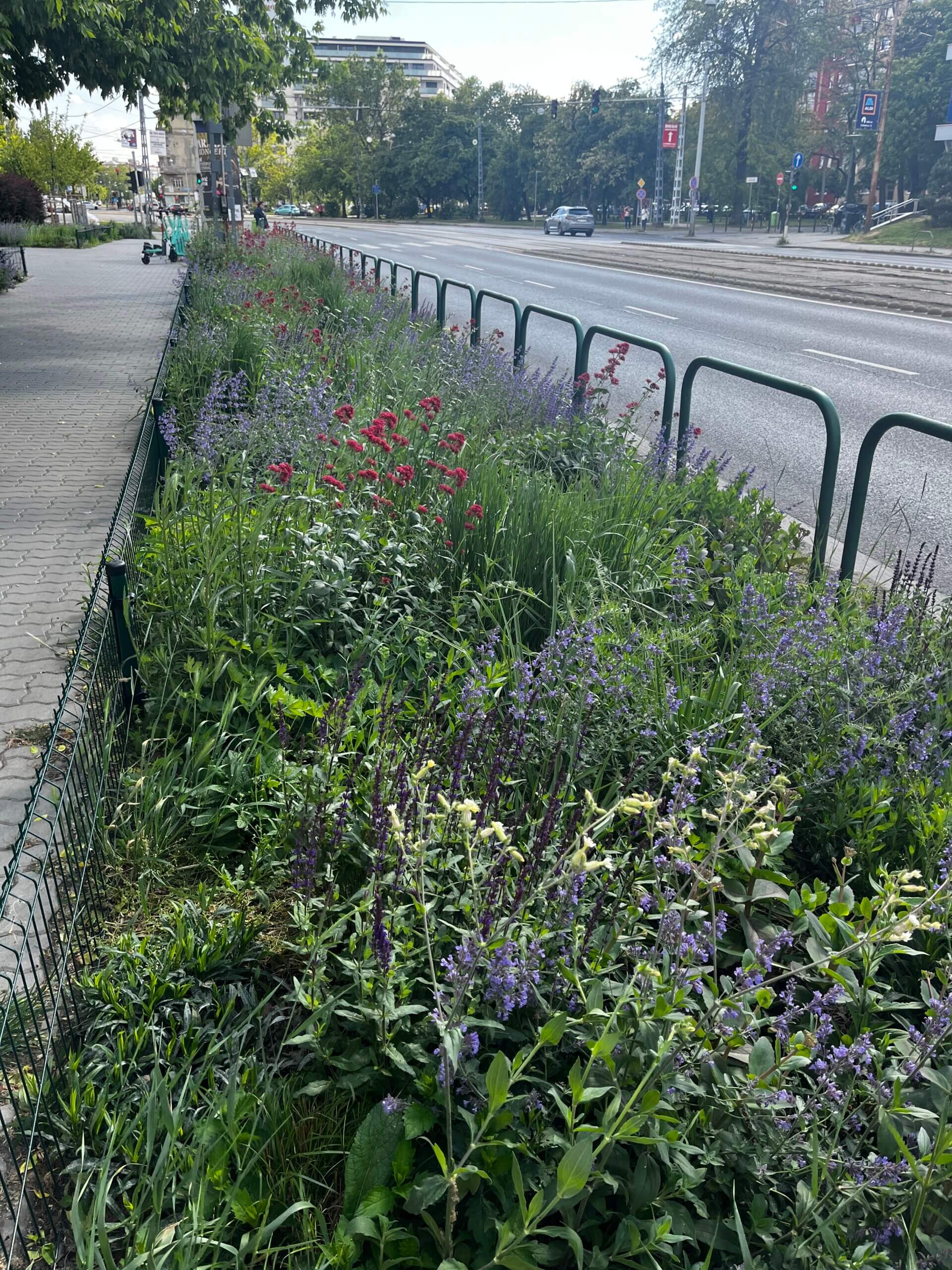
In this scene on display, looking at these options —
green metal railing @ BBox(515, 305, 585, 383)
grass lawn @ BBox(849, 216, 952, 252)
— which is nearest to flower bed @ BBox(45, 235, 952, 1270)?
green metal railing @ BBox(515, 305, 585, 383)

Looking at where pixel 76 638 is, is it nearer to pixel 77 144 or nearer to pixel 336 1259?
pixel 336 1259

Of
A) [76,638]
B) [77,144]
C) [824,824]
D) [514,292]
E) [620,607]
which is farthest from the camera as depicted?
[77,144]

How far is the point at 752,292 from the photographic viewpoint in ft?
74.7

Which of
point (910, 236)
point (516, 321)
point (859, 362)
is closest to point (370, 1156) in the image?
point (516, 321)

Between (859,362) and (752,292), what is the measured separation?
32.5 feet

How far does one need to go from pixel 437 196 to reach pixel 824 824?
118 metres

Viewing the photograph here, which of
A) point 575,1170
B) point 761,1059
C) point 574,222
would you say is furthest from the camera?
point 574,222

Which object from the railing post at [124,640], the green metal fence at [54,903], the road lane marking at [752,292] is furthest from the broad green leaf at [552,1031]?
the road lane marking at [752,292]

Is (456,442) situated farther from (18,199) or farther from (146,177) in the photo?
(146,177)

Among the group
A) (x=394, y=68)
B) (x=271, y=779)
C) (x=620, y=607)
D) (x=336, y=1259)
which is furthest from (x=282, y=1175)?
(x=394, y=68)

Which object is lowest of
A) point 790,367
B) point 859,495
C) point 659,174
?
point 790,367

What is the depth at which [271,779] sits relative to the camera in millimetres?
3428

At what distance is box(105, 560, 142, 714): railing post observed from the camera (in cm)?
379

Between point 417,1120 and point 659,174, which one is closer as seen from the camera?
point 417,1120
